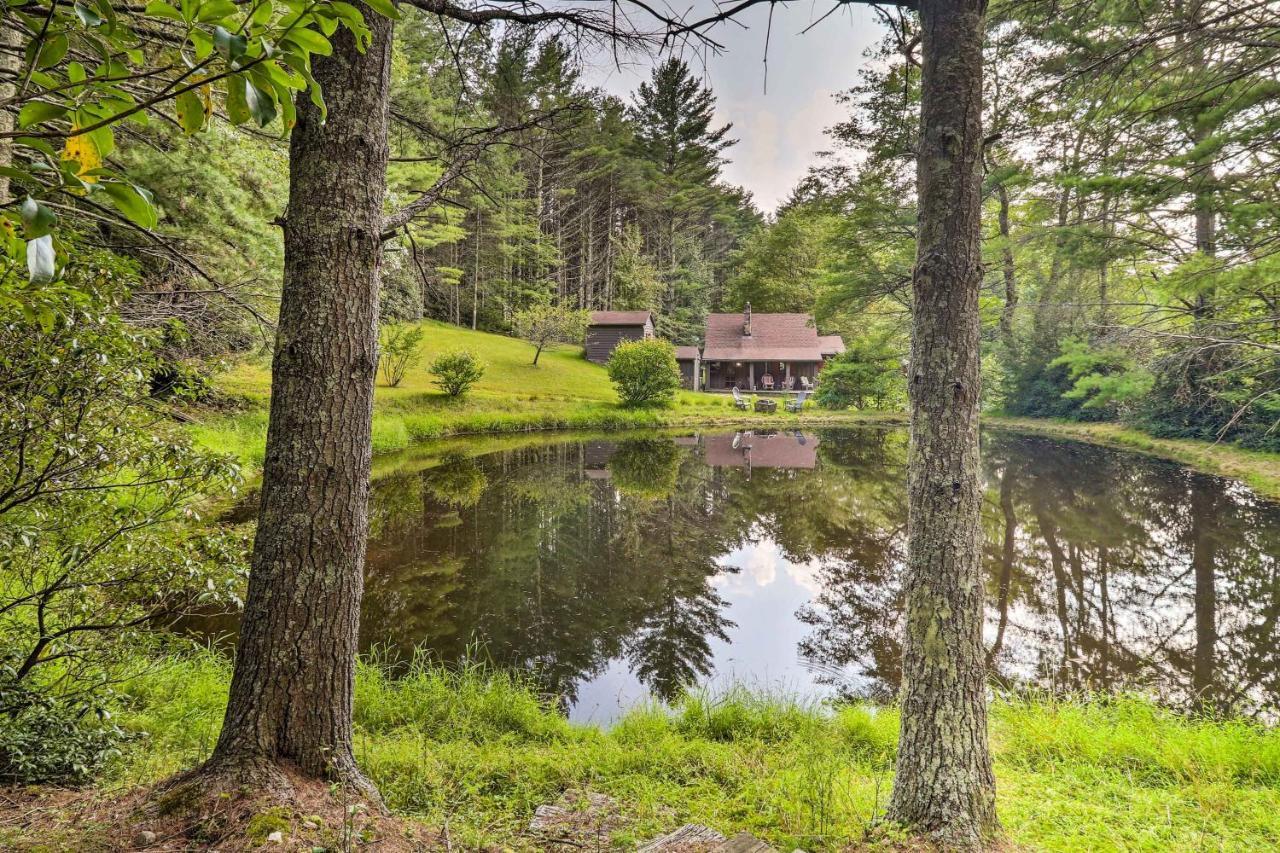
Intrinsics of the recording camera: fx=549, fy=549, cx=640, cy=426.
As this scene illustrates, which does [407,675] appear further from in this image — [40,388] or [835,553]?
[835,553]

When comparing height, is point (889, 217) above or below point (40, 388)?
above

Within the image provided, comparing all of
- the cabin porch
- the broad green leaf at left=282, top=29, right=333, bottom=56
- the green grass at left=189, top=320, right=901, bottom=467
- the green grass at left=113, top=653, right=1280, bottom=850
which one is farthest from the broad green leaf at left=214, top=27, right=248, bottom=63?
the cabin porch

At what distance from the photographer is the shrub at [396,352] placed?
1762 cm

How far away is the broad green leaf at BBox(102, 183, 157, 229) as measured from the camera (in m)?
0.75

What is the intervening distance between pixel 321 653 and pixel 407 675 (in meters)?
2.67

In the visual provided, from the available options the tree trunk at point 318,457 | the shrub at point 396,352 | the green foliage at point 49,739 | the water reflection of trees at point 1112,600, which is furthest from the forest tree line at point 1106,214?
the shrub at point 396,352

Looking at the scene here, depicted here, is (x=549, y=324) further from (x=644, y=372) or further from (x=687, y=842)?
(x=687, y=842)

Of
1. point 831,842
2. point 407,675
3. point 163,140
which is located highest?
point 163,140

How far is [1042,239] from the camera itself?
1105 cm

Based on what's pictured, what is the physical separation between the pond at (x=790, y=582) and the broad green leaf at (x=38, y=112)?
173 inches

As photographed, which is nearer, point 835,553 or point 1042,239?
point 835,553

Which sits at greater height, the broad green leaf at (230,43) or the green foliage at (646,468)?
the broad green leaf at (230,43)

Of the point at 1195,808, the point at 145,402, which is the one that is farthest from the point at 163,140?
the point at 1195,808

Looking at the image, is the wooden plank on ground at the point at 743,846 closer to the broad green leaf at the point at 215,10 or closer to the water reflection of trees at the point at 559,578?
the broad green leaf at the point at 215,10
